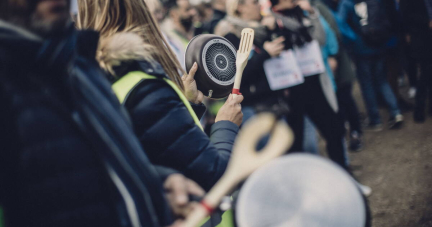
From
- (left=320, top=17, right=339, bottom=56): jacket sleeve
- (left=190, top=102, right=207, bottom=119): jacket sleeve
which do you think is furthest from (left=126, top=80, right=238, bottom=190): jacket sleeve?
(left=320, top=17, right=339, bottom=56): jacket sleeve

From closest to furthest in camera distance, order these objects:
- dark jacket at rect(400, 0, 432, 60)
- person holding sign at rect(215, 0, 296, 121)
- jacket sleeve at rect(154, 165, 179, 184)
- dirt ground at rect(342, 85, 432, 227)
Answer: jacket sleeve at rect(154, 165, 179, 184), dirt ground at rect(342, 85, 432, 227), person holding sign at rect(215, 0, 296, 121), dark jacket at rect(400, 0, 432, 60)

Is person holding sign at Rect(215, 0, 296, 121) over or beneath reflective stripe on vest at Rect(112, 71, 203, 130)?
beneath

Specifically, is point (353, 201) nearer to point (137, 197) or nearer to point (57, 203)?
point (137, 197)

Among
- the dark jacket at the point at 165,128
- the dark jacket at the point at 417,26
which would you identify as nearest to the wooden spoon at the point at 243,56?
the dark jacket at the point at 165,128

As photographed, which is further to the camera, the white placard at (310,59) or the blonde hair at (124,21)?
the white placard at (310,59)

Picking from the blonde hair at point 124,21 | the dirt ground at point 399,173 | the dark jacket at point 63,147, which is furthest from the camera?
the dirt ground at point 399,173

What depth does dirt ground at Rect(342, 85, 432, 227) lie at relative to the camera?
131 inches

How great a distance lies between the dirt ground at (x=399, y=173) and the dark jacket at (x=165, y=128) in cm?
239

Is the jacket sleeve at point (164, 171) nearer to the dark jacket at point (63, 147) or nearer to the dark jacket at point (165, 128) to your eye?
the dark jacket at point (165, 128)

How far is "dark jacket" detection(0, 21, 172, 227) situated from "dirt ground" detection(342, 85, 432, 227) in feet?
9.18

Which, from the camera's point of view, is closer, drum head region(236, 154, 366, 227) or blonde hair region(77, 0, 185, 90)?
drum head region(236, 154, 366, 227)

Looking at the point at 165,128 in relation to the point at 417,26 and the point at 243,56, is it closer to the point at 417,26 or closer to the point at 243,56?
the point at 243,56

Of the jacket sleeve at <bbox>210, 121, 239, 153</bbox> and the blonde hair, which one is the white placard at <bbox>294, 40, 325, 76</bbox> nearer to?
the jacket sleeve at <bbox>210, 121, 239, 153</bbox>

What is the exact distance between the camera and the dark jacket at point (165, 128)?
1336mm
